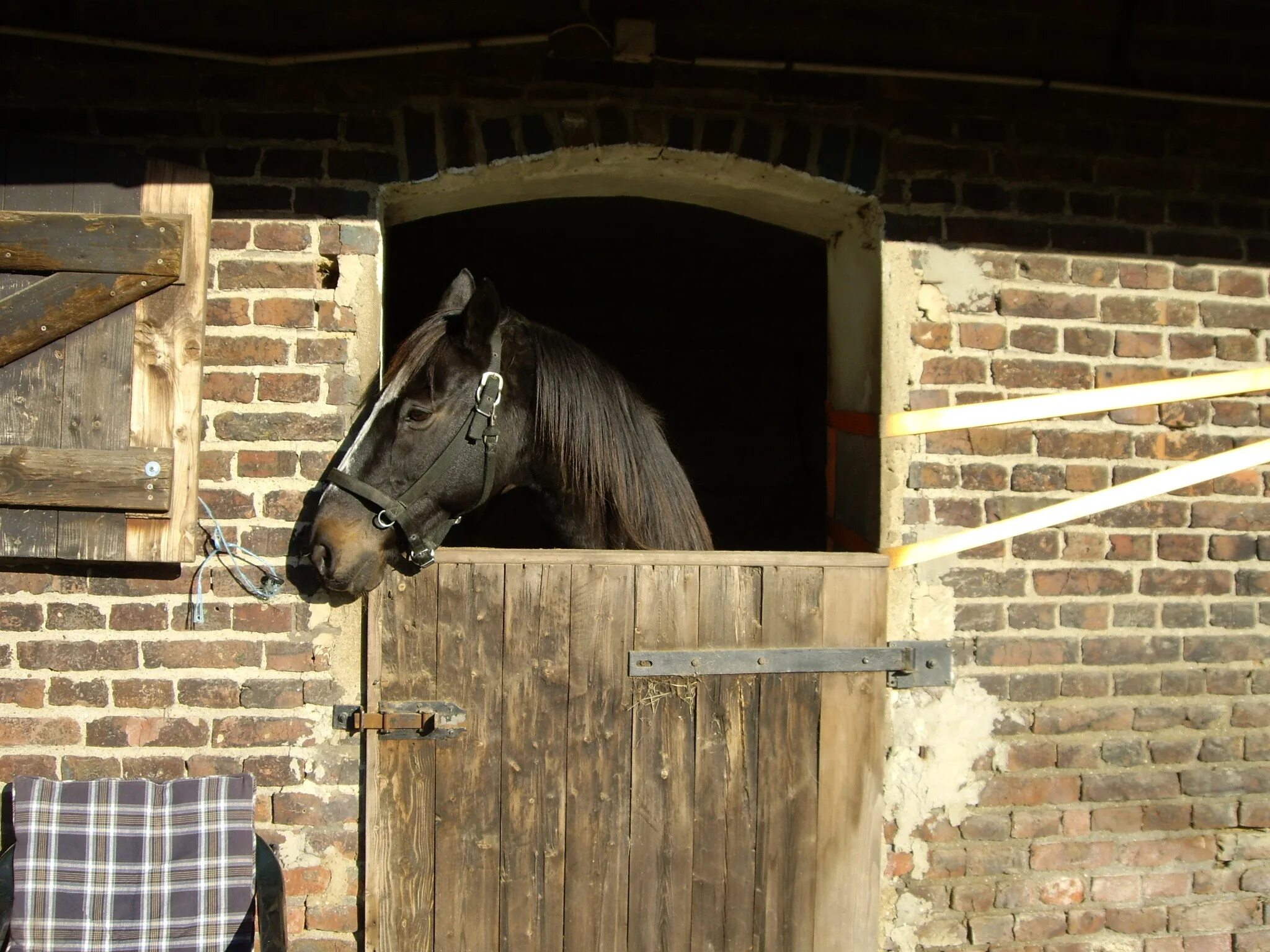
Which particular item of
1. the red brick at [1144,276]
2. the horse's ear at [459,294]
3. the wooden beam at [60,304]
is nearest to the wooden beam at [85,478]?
the wooden beam at [60,304]

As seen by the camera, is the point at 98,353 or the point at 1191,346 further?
the point at 1191,346

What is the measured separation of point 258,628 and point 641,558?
3.43 ft

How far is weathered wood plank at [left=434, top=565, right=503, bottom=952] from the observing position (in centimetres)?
256

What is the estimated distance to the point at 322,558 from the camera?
7.79 ft

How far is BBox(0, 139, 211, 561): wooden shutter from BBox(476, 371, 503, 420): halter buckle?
2.37 ft

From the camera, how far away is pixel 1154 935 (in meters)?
2.88

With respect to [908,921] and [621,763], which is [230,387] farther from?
[908,921]

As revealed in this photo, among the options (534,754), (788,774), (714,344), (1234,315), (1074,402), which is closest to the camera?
(534,754)

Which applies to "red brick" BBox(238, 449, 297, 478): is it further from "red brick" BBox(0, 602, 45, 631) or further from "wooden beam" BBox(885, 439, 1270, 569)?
"wooden beam" BBox(885, 439, 1270, 569)

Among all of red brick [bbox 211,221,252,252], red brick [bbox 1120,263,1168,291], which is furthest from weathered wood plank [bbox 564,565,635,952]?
red brick [bbox 1120,263,1168,291]

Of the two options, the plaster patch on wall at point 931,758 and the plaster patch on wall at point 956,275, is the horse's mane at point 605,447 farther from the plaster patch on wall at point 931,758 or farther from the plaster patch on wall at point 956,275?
the plaster patch on wall at point 956,275

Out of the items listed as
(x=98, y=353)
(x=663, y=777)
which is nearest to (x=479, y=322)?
(x=98, y=353)

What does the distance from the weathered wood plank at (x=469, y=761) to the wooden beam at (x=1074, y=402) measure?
1.27 m

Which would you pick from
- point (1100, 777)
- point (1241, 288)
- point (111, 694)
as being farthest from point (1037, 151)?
point (111, 694)
